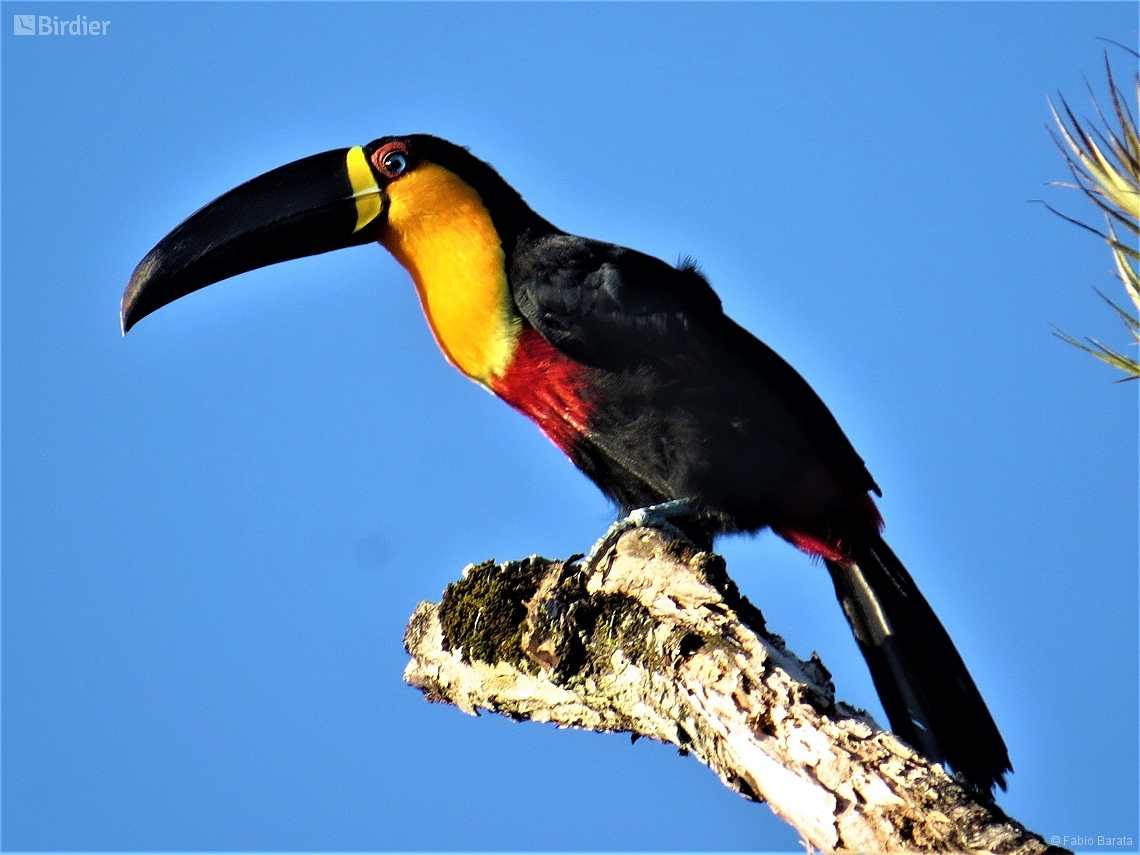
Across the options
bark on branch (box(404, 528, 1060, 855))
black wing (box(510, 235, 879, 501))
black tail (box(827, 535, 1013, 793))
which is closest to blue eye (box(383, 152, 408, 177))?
black wing (box(510, 235, 879, 501))

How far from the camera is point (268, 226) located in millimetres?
5758

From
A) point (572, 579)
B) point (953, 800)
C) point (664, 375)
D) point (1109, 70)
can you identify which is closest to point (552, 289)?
point (664, 375)

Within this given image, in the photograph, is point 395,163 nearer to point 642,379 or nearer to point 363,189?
point 363,189

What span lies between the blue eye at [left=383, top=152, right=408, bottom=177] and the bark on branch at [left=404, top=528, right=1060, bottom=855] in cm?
201

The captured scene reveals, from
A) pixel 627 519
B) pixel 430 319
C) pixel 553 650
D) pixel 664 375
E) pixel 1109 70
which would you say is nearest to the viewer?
pixel 1109 70

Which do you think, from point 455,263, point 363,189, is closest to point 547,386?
point 455,263

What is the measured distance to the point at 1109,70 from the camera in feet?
11.9

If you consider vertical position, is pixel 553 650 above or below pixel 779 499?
below

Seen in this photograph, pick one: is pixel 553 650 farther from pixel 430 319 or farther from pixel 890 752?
pixel 430 319

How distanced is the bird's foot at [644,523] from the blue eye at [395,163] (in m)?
1.85

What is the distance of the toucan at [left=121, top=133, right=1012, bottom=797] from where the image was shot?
5090mm

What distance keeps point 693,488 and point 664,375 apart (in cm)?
48

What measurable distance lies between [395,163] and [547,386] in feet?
4.28

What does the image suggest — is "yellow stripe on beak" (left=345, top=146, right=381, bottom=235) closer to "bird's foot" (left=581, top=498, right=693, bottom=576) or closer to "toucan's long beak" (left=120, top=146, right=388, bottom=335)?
"toucan's long beak" (left=120, top=146, right=388, bottom=335)
